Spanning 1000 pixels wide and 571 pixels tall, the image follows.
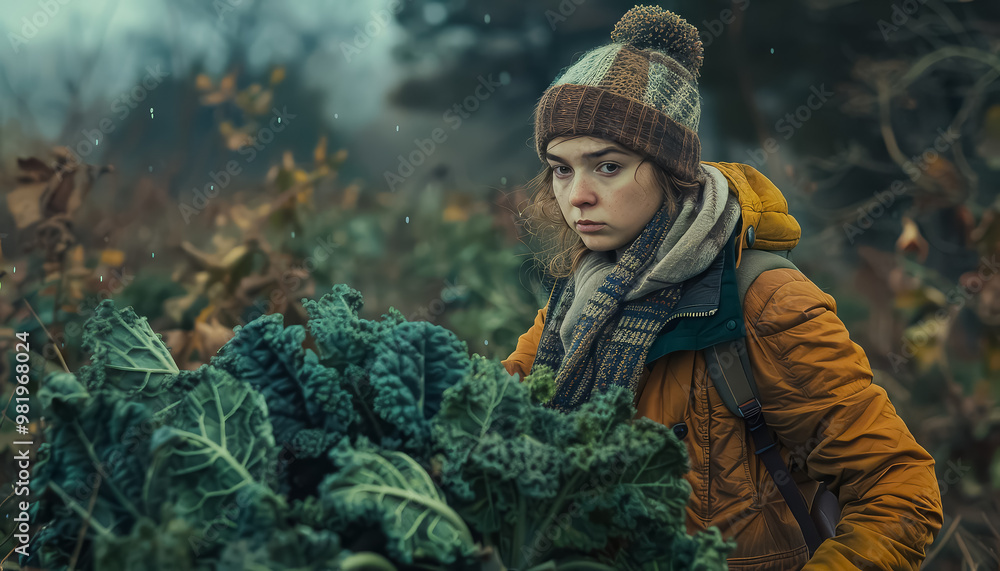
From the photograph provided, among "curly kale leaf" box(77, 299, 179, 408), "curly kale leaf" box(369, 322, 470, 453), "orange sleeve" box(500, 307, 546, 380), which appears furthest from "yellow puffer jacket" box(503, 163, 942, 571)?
"curly kale leaf" box(77, 299, 179, 408)

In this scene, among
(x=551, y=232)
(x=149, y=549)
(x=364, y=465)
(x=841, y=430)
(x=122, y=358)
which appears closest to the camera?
(x=149, y=549)

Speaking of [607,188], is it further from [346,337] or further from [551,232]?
[346,337]

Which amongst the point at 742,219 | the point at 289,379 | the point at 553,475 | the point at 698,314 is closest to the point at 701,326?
the point at 698,314

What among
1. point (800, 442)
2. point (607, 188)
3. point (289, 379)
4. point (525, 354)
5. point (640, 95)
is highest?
point (640, 95)

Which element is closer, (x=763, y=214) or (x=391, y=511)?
(x=391, y=511)

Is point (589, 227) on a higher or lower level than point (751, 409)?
higher

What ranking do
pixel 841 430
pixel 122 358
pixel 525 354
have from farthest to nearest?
pixel 525 354 < pixel 841 430 < pixel 122 358

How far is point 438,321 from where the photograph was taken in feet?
8.13

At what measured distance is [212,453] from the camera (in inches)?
29.8

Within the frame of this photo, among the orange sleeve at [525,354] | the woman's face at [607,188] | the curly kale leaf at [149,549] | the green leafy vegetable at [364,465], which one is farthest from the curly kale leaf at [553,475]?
the orange sleeve at [525,354]

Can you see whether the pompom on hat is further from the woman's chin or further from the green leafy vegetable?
the green leafy vegetable

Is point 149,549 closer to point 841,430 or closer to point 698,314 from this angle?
point 698,314

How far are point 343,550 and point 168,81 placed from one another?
7.06 ft

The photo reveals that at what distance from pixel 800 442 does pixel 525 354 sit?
0.64 m
